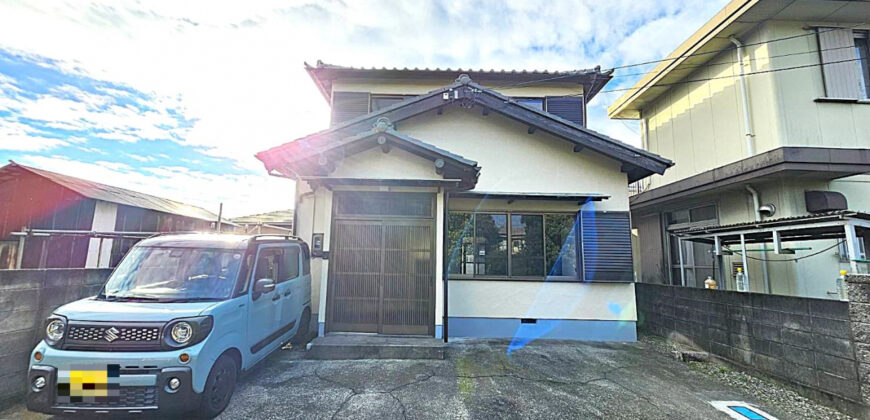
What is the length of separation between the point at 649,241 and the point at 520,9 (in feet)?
22.3

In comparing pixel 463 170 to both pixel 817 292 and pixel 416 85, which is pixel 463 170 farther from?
pixel 817 292

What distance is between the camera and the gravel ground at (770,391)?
349 centimetres

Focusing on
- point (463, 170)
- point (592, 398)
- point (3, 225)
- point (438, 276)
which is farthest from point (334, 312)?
point (3, 225)

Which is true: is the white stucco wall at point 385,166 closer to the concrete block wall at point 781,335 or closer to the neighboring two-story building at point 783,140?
the concrete block wall at point 781,335

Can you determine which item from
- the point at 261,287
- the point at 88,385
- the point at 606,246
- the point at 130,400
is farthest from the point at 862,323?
the point at 88,385

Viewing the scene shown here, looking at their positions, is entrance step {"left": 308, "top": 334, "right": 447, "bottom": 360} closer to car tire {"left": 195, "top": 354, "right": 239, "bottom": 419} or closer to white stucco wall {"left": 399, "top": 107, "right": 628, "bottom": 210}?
car tire {"left": 195, "top": 354, "right": 239, "bottom": 419}

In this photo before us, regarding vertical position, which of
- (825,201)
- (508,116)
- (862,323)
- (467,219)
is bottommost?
(862,323)

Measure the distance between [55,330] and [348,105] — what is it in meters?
6.18

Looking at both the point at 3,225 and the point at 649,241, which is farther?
the point at 649,241

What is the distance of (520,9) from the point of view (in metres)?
6.50

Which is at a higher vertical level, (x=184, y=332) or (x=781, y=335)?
(x=184, y=332)

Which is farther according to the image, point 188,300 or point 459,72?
point 459,72

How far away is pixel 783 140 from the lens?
5.94 m

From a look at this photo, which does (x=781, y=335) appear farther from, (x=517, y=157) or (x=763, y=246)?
(x=517, y=157)
